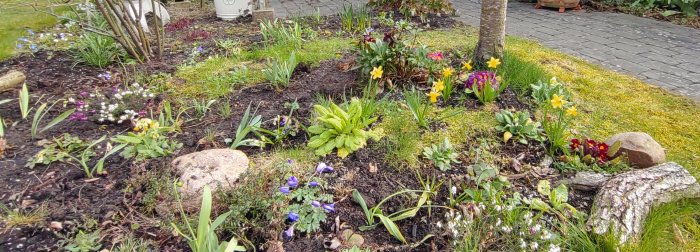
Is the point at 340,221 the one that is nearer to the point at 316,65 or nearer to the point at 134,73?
the point at 316,65

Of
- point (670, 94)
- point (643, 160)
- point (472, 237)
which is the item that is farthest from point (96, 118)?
point (670, 94)

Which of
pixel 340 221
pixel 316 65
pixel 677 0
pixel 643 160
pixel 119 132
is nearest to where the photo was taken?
pixel 340 221

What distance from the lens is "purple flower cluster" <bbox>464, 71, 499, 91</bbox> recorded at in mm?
3041

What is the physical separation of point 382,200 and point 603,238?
3.17ft

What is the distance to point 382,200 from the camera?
2137 mm

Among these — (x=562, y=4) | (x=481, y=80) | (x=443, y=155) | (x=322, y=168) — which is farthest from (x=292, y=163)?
(x=562, y=4)

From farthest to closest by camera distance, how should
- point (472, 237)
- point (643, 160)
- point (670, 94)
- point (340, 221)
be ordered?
point (670, 94)
point (643, 160)
point (340, 221)
point (472, 237)

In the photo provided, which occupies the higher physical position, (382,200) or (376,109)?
(376,109)

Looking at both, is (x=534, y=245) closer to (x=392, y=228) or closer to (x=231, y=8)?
(x=392, y=228)

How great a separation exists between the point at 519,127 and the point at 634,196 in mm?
785

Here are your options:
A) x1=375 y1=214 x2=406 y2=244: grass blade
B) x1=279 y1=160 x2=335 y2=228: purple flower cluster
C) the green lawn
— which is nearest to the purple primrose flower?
x1=279 y1=160 x2=335 y2=228: purple flower cluster

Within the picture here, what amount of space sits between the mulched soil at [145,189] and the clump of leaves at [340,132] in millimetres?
77

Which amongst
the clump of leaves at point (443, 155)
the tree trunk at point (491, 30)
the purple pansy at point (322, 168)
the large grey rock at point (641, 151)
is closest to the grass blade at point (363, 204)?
the purple pansy at point (322, 168)

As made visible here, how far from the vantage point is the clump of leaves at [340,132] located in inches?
96.3
